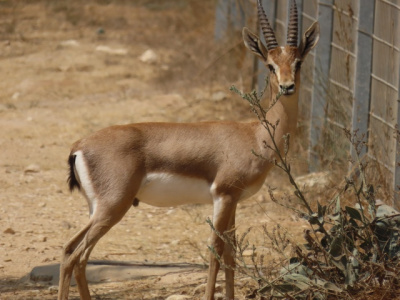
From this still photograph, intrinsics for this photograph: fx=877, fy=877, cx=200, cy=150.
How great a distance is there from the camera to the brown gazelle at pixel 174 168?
626 centimetres

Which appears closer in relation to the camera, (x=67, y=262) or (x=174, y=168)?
(x=67, y=262)

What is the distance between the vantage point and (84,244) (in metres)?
6.26

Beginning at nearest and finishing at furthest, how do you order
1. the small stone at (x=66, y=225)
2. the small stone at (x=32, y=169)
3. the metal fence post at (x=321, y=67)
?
the small stone at (x=66, y=225) < the metal fence post at (x=321, y=67) < the small stone at (x=32, y=169)

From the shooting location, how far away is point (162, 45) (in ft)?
55.3

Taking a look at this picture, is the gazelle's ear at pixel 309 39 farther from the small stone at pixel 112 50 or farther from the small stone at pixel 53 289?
the small stone at pixel 112 50

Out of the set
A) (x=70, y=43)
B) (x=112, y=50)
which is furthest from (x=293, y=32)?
(x=70, y=43)

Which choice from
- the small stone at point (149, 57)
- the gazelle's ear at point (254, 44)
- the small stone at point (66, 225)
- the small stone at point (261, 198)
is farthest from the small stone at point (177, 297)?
the small stone at point (149, 57)

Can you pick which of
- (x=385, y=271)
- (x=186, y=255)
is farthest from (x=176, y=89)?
(x=385, y=271)

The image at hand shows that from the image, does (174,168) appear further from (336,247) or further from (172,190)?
(336,247)

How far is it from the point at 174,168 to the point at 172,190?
16cm

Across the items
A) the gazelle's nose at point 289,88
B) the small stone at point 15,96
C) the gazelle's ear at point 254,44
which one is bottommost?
the small stone at point 15,96

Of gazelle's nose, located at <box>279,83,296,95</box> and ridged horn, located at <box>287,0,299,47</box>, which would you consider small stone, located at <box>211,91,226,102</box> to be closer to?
ridged horn, located at <box>287,0,299,47</box>

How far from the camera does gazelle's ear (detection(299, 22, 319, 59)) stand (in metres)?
6.89

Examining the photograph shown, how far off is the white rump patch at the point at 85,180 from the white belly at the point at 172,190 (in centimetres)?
35
